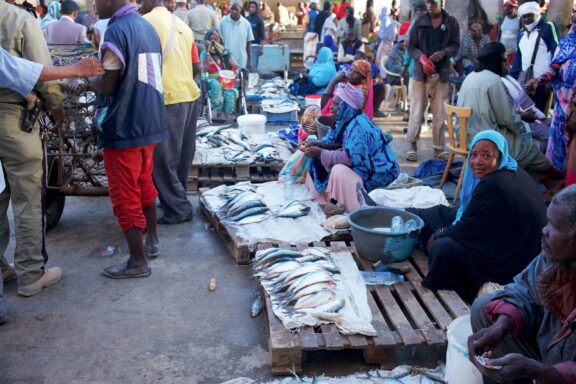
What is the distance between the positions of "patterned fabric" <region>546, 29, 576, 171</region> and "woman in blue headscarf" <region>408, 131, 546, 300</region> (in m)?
2.47

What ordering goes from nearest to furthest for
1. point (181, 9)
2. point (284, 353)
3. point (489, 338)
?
point (489, 338), point (284, 353), point (181, 9)

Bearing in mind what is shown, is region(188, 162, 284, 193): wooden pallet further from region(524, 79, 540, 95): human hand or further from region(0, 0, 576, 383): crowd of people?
region(524, 79, 540, 95): human hand

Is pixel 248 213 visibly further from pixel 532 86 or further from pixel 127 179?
pixel 532 86

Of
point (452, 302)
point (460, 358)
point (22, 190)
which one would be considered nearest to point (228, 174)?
point (22, 190)

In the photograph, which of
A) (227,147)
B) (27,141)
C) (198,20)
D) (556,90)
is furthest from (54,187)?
(198,20)

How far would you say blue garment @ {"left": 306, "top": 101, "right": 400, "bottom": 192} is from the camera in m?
5.50

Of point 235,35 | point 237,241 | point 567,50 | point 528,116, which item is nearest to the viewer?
point 237,241

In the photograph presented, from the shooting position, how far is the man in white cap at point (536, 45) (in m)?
8.32

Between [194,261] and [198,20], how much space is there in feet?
25.7

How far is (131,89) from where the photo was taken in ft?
14.7

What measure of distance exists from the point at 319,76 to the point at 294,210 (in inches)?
244

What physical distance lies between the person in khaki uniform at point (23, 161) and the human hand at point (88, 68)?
0.46 meters

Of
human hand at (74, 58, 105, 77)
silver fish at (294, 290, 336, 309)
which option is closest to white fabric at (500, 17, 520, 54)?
silver fish at (294, 290, 336, 309)

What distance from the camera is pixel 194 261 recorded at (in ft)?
17.3
